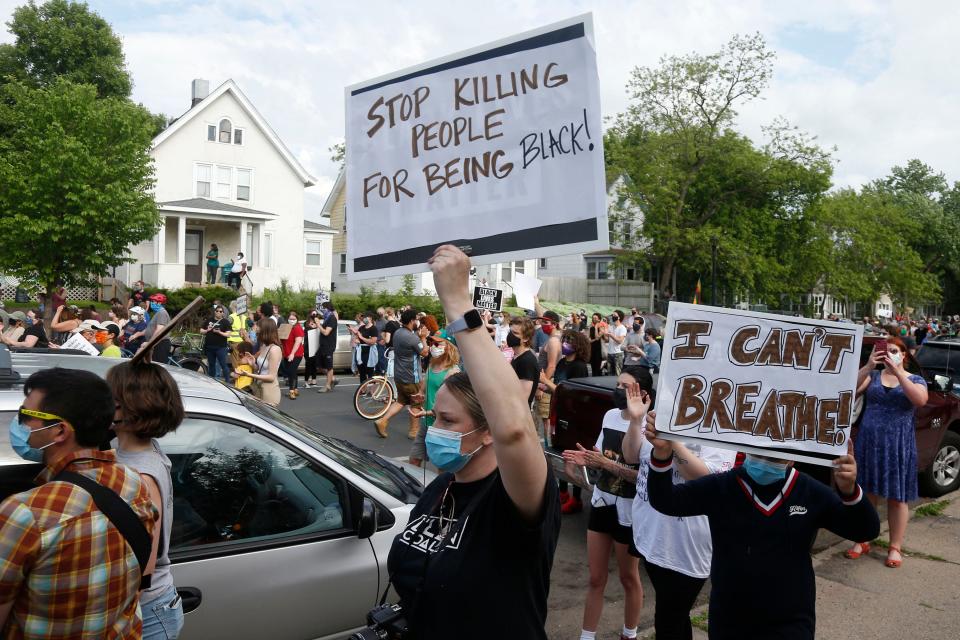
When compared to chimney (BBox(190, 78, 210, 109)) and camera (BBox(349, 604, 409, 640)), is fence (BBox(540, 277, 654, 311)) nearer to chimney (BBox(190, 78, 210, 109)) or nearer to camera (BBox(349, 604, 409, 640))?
chimney (BBox(190, 78, 210, 109))

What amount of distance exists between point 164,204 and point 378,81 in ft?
98.7

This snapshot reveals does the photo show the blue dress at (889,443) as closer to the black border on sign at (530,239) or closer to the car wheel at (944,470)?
the car wheel at (944,470)

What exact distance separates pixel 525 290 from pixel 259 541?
600cm

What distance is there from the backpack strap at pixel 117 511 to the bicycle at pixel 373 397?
10188mm

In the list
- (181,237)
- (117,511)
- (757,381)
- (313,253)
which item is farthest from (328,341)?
(313,253)

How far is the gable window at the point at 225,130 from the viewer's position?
33.3 meters

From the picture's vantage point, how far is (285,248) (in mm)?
35031

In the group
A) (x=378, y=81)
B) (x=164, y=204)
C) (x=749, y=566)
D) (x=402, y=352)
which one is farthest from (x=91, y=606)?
(x=164, y=204)

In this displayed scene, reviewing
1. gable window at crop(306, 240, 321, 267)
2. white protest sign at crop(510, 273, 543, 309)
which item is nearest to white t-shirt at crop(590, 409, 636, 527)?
white protest sign at crop(510, 273, 543, 309)

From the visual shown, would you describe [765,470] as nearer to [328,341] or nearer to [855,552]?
[855,552]

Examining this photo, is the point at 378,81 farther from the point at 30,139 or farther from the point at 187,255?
the point at 187,255

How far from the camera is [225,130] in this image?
33.4 metres

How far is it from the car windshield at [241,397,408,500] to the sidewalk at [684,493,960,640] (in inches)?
78.6

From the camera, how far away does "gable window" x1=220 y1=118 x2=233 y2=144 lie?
109ft
